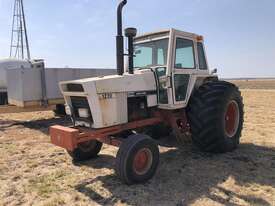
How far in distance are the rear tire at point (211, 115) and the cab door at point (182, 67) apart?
0.28 m

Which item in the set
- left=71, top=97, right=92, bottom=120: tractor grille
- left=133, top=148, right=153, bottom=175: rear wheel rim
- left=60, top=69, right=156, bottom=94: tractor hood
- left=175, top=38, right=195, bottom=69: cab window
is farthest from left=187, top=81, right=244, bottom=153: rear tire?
left=71, top=97, right=92, bottom=120: tractor grille

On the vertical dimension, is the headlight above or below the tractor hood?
below

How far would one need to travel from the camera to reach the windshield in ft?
20.8

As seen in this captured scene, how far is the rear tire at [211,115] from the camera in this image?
6.25 meters

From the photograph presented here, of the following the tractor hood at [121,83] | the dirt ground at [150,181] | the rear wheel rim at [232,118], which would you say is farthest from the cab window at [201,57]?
the dirt ground at [150,181]

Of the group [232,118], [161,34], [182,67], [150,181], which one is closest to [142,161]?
[150,181]

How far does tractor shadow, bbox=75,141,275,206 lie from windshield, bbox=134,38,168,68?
2.01m

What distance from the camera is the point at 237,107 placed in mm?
A: 7234

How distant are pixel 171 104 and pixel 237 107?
1951 millimetres

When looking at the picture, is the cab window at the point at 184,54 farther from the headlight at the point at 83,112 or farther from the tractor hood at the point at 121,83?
the headlight at the point at 83,112

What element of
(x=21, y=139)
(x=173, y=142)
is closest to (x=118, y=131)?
(x=173, y=142)

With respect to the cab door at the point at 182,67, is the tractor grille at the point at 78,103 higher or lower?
lower

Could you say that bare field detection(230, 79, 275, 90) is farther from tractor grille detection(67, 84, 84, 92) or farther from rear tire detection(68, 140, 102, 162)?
tractor grille detection(67, 84, 84, 92)

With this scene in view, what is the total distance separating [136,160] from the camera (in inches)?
203
